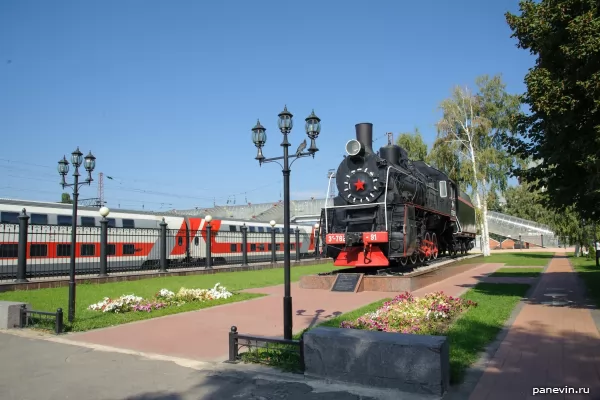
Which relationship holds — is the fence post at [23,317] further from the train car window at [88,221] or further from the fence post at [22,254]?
the train car window at [88,221]

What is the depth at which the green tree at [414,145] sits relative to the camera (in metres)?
40.2

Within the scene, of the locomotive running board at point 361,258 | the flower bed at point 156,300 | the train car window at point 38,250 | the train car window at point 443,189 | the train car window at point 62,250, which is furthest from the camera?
the train car window at point 443,189

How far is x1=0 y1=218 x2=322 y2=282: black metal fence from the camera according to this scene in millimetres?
17406

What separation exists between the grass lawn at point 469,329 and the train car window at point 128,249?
14.6 m

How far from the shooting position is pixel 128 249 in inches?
872

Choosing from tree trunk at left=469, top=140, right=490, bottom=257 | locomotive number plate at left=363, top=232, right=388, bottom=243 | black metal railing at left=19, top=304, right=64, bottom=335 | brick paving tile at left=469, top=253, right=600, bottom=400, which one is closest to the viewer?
brick paving tile at left=469, top=253, right=600, bottom=400

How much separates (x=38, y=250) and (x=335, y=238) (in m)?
12.6

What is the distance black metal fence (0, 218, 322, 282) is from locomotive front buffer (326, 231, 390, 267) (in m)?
1.30

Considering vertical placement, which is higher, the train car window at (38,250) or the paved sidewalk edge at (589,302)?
the train car window at (38,250)

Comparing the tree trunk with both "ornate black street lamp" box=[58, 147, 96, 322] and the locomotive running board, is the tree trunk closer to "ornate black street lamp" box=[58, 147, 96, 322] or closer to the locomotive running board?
the locomotive running board

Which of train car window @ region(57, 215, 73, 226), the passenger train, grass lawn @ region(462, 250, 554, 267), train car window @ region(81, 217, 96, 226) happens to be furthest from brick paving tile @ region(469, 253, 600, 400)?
train car window @ region(57, 215, 73, 226)

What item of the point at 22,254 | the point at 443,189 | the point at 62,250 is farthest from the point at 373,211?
the point at 62,250

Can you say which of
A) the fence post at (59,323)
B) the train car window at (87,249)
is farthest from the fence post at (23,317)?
the train car window at (87,249)

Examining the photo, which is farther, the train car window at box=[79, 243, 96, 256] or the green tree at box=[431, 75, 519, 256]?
the green tree at box=[431, 75, 519, 256]
